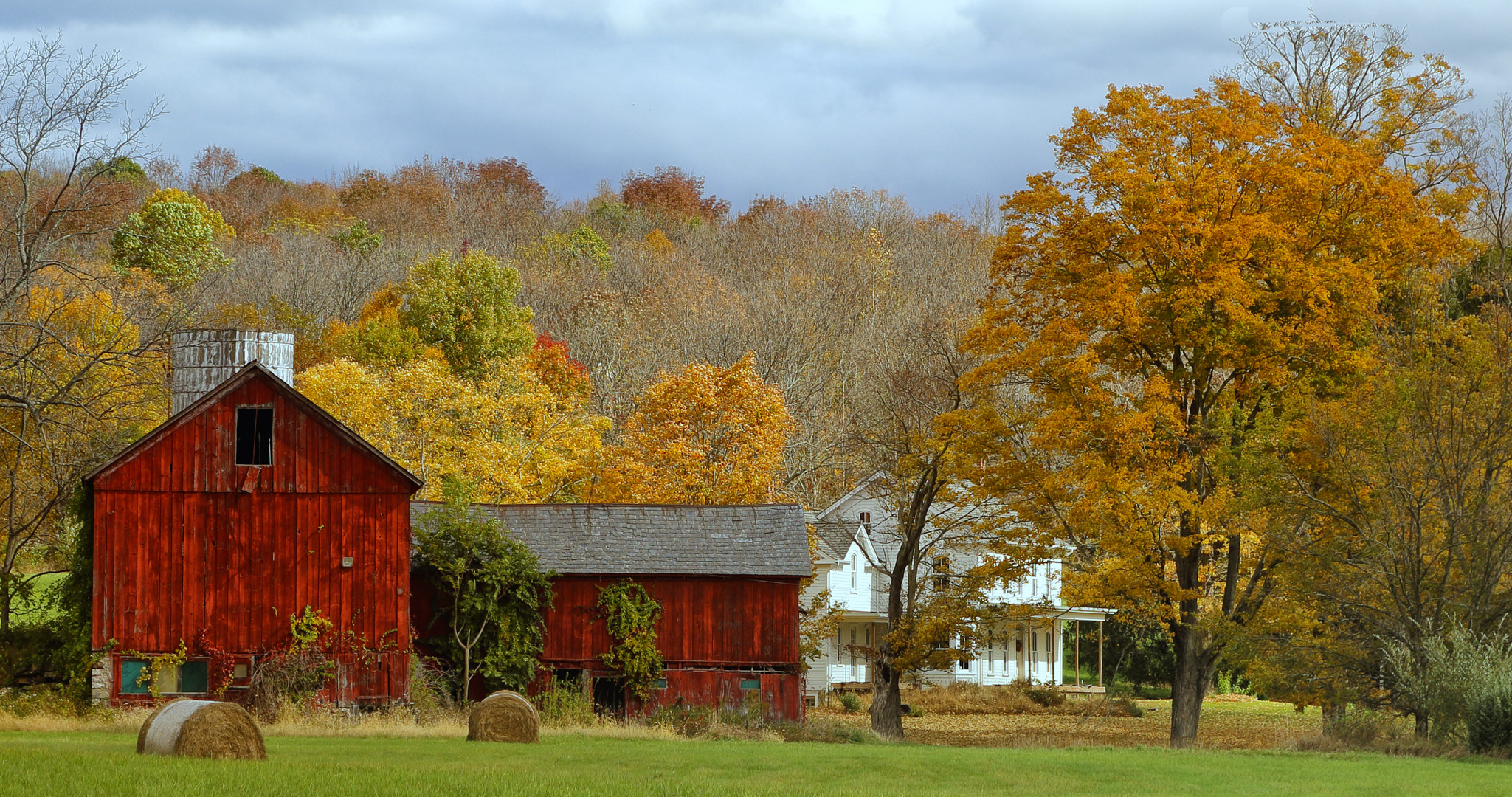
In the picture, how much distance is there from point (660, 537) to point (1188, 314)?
12.4 metres

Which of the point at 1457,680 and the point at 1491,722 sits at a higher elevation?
the point at 1457,680

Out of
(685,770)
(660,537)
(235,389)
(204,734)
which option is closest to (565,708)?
(660,537)

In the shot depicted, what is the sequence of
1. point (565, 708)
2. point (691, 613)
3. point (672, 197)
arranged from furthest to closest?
point (672, 197) → point (691, 613) → point (565, 708)

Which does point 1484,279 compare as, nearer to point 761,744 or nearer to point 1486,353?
point 1486,353

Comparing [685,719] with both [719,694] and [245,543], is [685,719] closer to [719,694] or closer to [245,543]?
[719,694]

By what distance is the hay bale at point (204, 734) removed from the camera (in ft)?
54.8

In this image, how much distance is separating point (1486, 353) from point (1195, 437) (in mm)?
6266

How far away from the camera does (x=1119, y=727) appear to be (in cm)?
3975

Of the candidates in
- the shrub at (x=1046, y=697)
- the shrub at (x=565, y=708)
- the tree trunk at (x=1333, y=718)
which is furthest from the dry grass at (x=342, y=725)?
the shrub at (x=1046, y=697)

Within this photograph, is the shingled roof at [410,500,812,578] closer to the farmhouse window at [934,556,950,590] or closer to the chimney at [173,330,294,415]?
the farmhouse window at [934,556,950,590]

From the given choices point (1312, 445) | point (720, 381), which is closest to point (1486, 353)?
point (1312, 445)

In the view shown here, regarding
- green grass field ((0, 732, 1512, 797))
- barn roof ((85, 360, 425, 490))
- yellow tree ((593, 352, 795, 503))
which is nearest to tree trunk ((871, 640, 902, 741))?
yellow tree ((593, 352, 795, 503))

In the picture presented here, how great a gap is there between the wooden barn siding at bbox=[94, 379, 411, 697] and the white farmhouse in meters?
25.0

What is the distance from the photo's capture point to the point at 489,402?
43531mm
